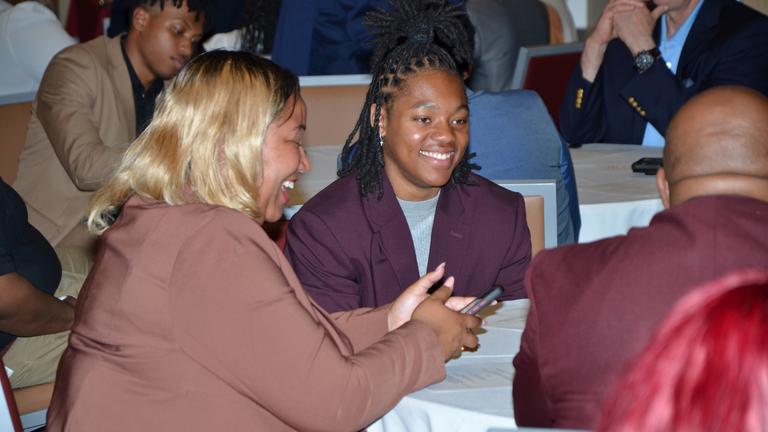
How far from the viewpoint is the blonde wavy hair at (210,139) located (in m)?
1.84

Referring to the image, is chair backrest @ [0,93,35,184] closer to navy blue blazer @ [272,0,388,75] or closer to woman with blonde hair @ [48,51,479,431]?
navy blue blazer @ [272,0,388,75]

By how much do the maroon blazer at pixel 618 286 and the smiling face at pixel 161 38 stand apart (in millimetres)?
2502

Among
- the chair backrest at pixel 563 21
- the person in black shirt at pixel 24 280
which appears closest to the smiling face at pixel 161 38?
the person in black shirt at pixel 24 280

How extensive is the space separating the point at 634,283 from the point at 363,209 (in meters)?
1.11

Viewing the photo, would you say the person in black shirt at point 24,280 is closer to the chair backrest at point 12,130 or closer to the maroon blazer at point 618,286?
the chair backrest at point 12,130

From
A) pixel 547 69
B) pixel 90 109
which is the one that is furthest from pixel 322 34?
pixel 90 109

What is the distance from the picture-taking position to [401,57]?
264 centimetres

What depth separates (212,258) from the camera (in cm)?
168

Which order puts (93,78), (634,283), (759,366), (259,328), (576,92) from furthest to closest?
(576,92)
(93,78)
(259,328)
(634,283)
(759,366)

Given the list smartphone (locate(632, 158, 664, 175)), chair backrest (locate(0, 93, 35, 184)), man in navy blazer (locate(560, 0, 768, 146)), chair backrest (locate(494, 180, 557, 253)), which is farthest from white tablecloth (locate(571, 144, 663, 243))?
chair backrest (locate(0, 93, 35, 184))

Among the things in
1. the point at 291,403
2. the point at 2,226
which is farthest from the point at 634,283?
the point at 2,226

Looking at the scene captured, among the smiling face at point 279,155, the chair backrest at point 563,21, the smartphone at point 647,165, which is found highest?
the smiling face at point 279,155

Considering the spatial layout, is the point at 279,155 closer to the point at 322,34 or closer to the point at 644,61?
the point at 644,61

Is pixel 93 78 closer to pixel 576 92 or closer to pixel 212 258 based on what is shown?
pixel 576 92
